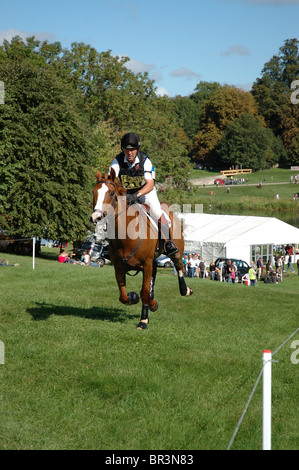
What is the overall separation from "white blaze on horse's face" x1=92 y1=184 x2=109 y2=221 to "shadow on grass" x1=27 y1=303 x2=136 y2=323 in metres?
3.87

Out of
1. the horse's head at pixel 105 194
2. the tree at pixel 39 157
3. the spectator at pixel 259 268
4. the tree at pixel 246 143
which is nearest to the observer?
the horse's head at pixel 105 194

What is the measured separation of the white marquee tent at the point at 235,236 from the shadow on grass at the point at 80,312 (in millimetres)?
28819

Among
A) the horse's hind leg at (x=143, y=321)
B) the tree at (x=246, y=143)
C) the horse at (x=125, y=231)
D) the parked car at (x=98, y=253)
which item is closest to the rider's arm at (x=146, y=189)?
the horse at (x=125, y=231)

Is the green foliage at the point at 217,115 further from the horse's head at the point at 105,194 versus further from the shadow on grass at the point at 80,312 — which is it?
the horse's head at the point at 105,194

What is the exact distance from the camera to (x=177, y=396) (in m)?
7.79

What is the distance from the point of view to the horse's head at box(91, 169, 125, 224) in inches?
368

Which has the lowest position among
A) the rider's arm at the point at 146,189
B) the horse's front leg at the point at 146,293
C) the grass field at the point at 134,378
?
the grass field at the point at 134,378

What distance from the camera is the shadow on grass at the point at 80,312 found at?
12648 mm

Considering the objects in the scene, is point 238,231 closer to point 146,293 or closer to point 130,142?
point 146,293

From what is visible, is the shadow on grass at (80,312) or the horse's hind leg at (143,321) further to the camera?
the shadow on grass at (80,312)

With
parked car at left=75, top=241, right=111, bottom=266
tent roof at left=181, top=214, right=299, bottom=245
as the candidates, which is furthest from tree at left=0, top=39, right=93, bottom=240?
tent roof at left=181, top=214, right=299, bottom=245

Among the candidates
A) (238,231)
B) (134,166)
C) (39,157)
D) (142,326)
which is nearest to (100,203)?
(134,166)

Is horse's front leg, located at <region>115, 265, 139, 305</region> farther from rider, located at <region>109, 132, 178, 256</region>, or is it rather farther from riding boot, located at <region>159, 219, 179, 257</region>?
rider, located at <region>109, 132, 178, 256</region>

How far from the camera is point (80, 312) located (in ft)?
44.0
